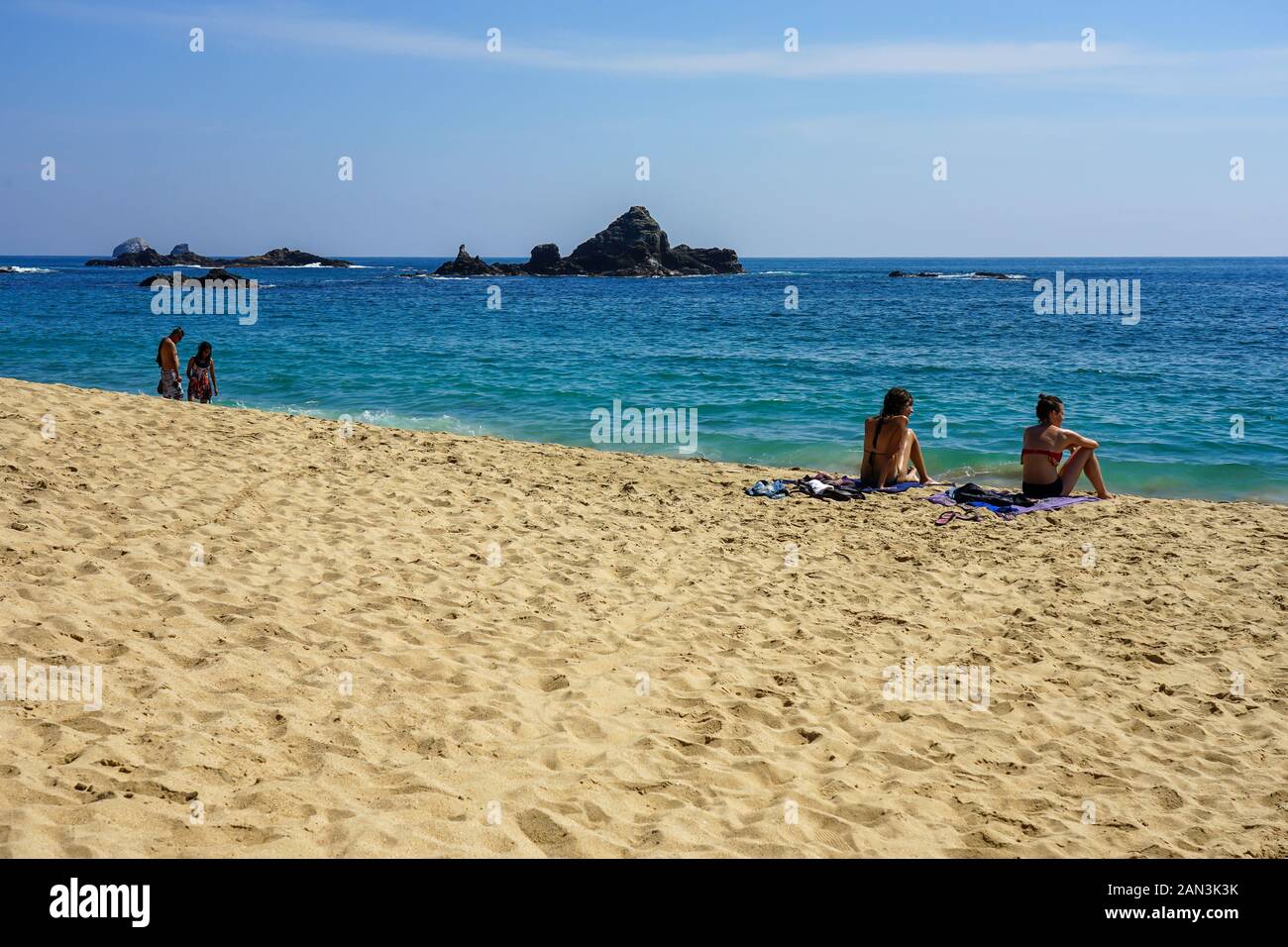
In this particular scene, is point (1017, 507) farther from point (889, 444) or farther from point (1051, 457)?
point (889, 444)

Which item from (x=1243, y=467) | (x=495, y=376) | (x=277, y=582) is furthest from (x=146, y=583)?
(x=495, y=376)

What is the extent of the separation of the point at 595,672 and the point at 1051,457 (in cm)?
726

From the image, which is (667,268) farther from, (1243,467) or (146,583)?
(146,583)

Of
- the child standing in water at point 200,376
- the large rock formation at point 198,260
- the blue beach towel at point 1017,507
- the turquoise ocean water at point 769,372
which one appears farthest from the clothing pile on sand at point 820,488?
the large rock formation at point 198,260

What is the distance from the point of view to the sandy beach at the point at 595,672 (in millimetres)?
3943

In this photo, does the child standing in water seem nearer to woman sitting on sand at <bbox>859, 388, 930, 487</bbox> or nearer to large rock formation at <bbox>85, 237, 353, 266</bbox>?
woman sitting on sand at <bbox>859, 388, 930, 487</bbox>

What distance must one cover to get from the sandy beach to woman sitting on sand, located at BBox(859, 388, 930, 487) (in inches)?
55.6

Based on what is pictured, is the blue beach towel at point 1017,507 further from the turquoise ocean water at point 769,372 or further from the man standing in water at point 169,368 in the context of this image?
the man standing in water at point 169,368

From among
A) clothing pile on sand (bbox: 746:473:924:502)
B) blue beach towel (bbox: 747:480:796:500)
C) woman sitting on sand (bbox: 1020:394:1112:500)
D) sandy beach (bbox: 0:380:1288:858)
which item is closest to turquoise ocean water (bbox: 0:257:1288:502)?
woman sitting on sand (bbox: 1020:394:1112:500)

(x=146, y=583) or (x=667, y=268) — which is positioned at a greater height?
(x=667, y=268)

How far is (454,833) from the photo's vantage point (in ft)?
12.3

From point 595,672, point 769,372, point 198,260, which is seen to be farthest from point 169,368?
point 198,260

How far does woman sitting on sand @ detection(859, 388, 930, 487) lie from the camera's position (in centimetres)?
1088
